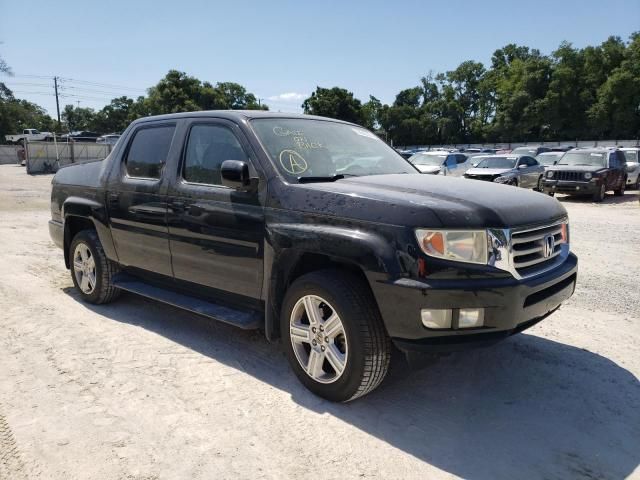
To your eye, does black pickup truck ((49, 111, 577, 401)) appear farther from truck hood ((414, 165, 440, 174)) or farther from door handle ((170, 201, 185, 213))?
truck hood ((414, 165, 440, 174))

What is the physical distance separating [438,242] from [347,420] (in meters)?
1.21

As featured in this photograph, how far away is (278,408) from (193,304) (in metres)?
1.31

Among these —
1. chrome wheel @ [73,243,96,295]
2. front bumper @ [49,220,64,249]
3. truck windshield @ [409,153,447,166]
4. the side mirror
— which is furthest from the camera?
truck windshield @ [409,153,447,166]

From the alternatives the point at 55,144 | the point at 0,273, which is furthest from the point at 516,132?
the point at 0,273

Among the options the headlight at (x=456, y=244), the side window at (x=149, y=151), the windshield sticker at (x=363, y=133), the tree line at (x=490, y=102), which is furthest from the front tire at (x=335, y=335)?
the tree line at (x=490, y=102)

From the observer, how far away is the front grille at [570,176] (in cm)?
1622

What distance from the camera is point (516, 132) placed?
72125mm

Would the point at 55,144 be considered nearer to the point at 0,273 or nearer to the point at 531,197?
the point at 0,273

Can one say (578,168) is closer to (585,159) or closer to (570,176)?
(570,176)

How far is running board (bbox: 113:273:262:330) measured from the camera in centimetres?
371

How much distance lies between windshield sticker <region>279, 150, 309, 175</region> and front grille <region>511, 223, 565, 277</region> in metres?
1.52

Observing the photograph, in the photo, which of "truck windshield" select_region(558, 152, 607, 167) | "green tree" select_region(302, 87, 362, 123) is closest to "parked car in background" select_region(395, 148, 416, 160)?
"truck windshield" select_region(558, 152, 607, 167)

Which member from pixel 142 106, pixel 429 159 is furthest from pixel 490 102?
pixel 429 159

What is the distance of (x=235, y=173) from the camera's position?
351 centimetres
